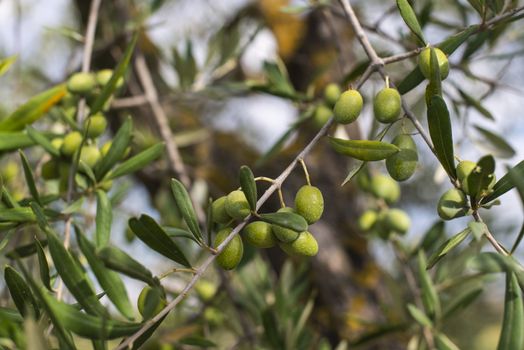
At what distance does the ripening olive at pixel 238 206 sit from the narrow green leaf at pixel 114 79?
31 centimetres

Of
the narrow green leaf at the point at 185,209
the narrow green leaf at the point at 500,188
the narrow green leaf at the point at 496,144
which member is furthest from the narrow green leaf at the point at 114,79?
the narrow green leaf at the point at 496,144

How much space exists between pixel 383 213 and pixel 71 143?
60 cm

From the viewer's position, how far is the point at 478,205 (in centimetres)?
55

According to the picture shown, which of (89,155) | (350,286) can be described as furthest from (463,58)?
(350,286)

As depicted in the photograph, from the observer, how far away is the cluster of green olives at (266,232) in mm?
544

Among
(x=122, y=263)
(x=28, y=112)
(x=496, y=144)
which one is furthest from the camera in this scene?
(x=496, y=144)

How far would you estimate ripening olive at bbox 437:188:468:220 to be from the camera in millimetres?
539

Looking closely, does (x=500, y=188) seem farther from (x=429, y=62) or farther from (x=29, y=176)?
(x=29, y=176)

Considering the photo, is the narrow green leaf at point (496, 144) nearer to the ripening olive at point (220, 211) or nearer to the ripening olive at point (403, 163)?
the ripening olive at point (403, 163)

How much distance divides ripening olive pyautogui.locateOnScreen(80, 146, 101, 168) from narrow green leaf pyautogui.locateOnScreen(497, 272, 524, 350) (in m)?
0.53

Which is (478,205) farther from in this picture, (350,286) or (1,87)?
(1,87)

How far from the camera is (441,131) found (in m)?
0.54

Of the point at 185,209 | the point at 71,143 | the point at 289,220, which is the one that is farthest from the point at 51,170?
the point at 289,220

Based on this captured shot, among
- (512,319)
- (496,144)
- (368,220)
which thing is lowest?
(368,220)
